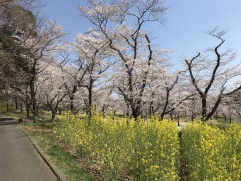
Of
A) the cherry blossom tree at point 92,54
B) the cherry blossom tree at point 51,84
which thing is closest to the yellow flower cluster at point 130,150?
the cherry blossom tree at point 92,54

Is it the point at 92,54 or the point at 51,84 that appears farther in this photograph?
the point at 51,84

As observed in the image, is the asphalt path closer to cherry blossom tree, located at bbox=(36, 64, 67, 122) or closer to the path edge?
the path edge

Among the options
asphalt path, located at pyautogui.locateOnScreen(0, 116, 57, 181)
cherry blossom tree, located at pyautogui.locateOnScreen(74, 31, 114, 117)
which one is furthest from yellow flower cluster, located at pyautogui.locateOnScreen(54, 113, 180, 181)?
cherry blossom tree, located at pyautogui.locateOnScreen(74, 31, 114, 117)

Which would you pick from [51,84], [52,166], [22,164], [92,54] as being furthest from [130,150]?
[51,84]

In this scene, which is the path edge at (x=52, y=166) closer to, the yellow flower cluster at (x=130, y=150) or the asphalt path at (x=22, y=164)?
the asphalt path at (x=22, y=164)

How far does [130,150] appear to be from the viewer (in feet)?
21.5

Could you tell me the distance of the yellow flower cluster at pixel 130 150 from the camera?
509 cm

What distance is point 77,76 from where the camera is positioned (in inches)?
963

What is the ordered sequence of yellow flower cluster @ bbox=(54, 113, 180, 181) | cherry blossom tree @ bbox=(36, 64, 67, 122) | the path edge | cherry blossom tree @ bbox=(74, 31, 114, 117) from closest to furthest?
yellow flower cluster @ bbox=(54, 113, 180, 181)
the path edge
cherry blossom tree @ bbox=(74, 31, 114, 117)
cherry blossom tree @ bbox=(36, 64, 67, 122)

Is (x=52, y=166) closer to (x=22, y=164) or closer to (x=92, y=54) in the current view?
(x=22, y=164)

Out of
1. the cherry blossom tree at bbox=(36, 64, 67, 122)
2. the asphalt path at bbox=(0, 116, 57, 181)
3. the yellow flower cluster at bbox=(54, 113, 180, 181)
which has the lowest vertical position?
the asphalt path at bbox=(0, 116, 57, 181)

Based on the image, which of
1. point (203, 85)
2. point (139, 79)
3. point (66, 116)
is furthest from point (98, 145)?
point (203, 85)

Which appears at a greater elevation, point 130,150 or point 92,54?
point 92,54

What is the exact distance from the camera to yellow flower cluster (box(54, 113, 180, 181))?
16.7 feet
